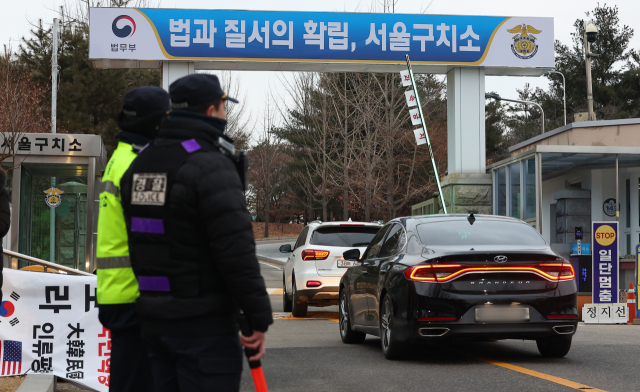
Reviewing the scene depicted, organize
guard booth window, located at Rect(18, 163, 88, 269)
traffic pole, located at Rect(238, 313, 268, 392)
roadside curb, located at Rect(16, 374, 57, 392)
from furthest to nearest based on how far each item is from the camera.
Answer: guard booth window, located at Rect(18, 163, 88, 269), roadside curb, located at Rect(16, 374, 57, 392), traffic pole, located at Rect(238, 313, 268, 392)

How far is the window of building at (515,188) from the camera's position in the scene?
18750mm

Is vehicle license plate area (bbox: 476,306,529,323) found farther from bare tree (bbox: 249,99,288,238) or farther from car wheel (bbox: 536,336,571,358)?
bare tree (bbox: 249,99,288,238)

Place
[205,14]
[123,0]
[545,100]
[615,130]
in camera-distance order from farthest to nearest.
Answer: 1. [545,100]
2. [123,0]
3. [615,130]
4. [205,14]

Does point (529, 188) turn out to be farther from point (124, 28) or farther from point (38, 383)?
point (38, 383)

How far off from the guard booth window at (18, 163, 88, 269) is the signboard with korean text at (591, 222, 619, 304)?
902cm

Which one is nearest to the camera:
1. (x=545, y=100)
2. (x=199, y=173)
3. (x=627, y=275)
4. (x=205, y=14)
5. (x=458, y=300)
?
(x=199, y=173)

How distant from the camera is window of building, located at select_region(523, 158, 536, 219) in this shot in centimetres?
1778

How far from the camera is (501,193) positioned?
1975cm

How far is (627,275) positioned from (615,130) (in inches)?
191

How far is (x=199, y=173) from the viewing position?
127 inches

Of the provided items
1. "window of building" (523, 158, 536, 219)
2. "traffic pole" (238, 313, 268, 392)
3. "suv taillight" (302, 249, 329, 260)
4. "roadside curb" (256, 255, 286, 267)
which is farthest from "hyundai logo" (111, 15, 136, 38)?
"roadside curb" (256, 255, 286, 267)

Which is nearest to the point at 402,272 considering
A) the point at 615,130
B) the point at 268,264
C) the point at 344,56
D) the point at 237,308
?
the point at 237,308

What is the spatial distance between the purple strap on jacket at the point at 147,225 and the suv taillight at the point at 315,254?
10825 millimetres

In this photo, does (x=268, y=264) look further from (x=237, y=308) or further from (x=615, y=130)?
(x=237, y=308)
